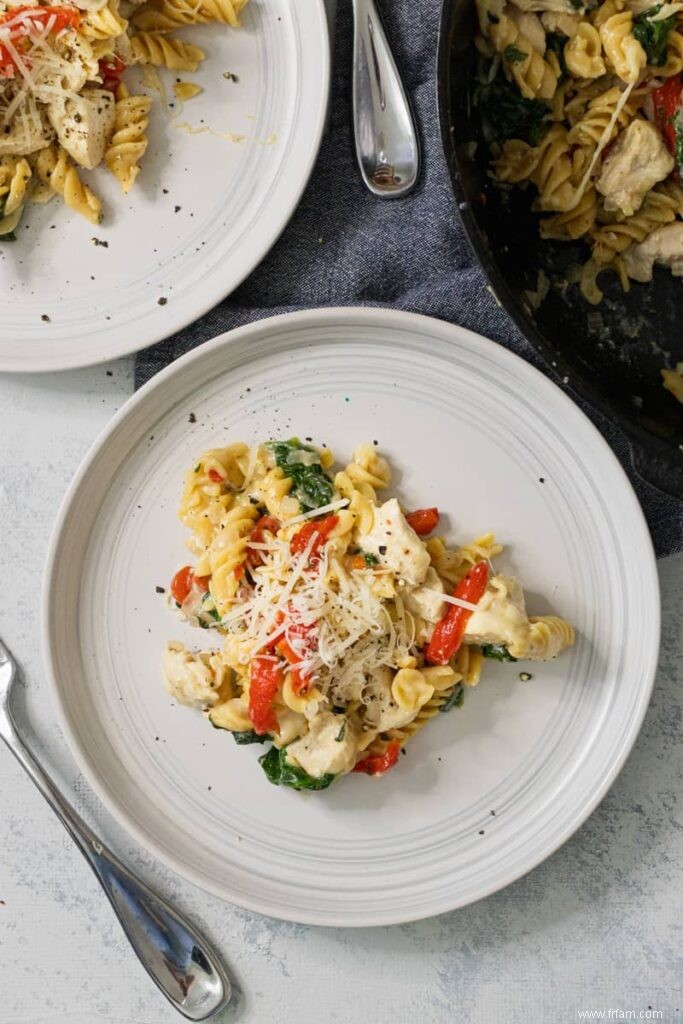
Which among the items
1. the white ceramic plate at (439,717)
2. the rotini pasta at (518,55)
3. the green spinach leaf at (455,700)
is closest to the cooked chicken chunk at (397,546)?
the white ceramic plate at (439,717)

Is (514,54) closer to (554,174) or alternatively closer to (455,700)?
(554,174)

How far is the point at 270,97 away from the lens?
2074 millimetres

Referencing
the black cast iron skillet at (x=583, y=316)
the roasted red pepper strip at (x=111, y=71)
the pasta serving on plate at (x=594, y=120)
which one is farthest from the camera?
the roasted red pepper strip at (x=111, y=71)

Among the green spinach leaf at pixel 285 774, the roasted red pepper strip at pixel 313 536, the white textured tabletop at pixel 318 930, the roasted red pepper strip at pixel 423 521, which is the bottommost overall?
the white textured tabletop at pixel 318 930

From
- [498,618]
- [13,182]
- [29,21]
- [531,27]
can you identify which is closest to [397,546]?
[498,618]

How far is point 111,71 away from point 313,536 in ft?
3.69

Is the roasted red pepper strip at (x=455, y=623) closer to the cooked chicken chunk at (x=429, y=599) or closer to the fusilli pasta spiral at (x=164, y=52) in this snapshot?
the cooked chicken chunk at (x=429, y=599)

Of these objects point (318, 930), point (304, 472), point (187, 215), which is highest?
point (187, 215)

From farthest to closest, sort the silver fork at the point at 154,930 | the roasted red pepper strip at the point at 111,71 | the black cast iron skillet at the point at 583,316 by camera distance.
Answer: the silver fork at the point at 154,930 < the roasted red pepper strip at the point at 111,71 < the black cast iron skillet at the point at 583,316

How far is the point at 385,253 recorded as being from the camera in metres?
2.10

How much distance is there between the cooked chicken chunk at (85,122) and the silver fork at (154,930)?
1340 mm

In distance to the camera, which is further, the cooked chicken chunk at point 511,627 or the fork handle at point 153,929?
the fork handle at point 153,929

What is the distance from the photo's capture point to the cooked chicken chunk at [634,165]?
1.85m

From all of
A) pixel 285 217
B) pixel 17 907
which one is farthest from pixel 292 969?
pixel 285 217
